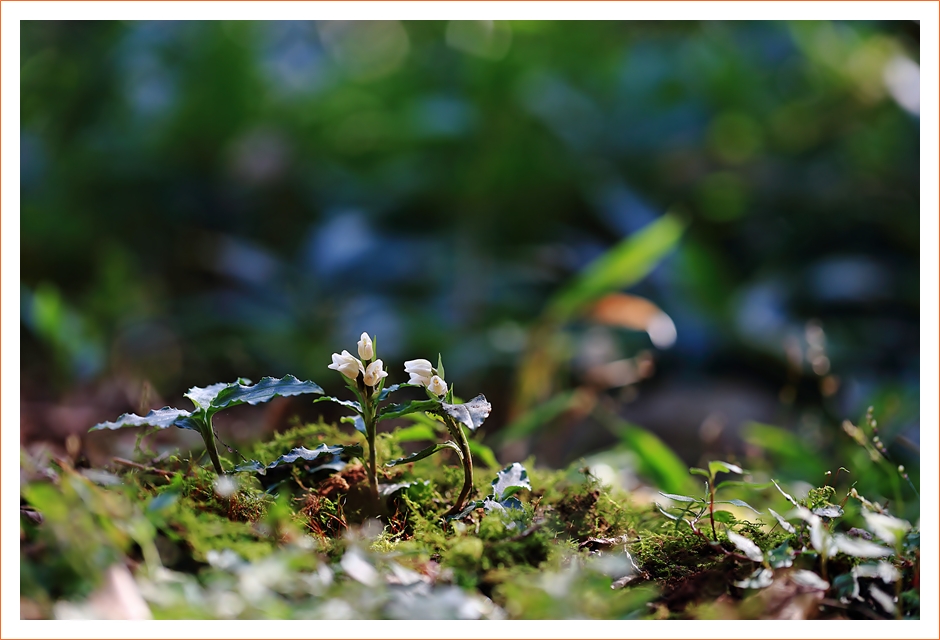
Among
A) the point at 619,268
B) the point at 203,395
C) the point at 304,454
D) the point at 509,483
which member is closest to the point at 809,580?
the point at 509,483

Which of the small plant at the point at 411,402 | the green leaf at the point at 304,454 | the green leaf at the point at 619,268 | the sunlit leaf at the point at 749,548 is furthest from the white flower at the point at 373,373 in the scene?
the green leaf at the point at 619,268

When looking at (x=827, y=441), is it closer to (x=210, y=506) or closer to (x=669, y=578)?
(x=669, y=578)

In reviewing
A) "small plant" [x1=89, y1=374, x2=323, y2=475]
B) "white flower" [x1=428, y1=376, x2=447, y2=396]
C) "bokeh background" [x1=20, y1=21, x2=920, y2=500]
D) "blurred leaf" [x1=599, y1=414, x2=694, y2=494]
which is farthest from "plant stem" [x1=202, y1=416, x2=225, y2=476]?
"bokeh background" [x1=20, y1=21, x2=920, y2=500]

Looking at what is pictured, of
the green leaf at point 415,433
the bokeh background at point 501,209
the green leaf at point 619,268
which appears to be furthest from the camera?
the bokeh background at point 501,209

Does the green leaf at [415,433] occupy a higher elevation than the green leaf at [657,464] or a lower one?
higher

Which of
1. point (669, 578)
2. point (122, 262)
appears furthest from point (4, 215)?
point (122, 262)

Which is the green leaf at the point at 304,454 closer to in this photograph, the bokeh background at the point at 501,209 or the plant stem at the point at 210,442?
the plant stem at the point at 210,442
